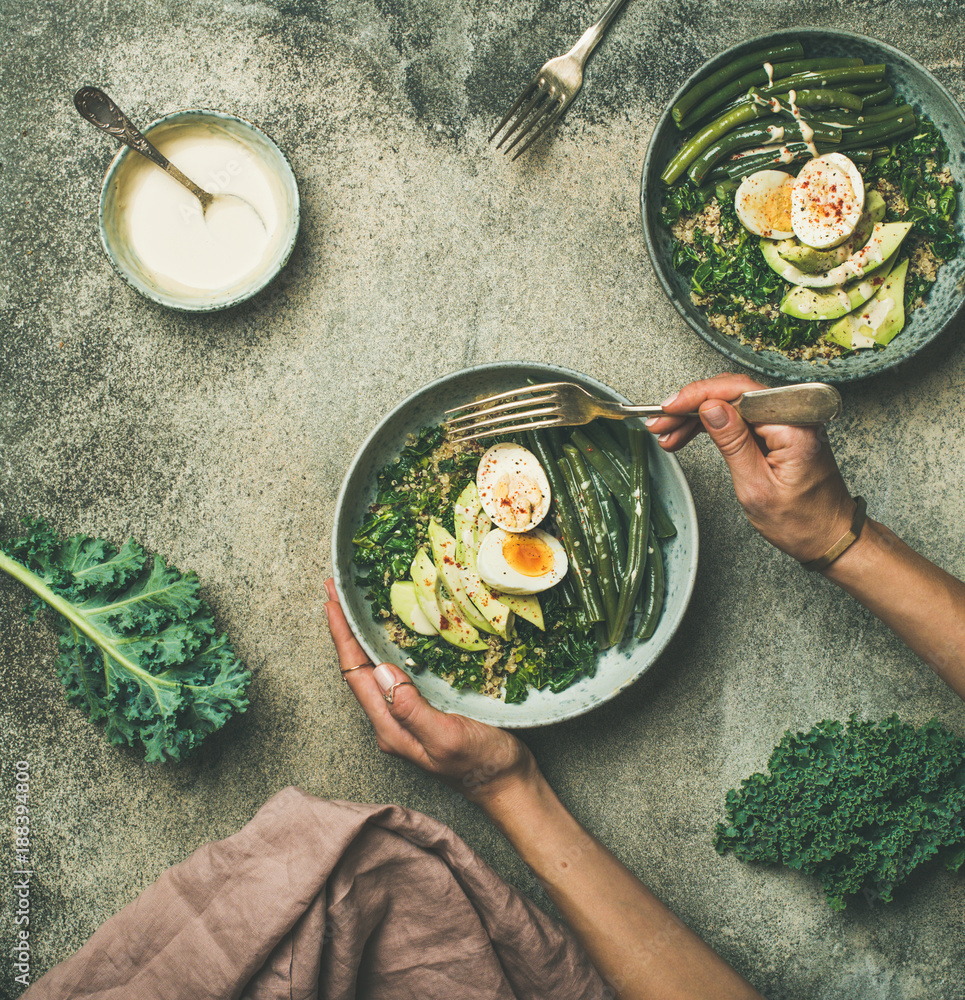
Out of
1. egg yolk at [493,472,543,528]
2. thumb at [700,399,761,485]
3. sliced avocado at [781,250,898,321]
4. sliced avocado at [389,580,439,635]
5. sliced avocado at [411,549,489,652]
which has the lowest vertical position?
sliced avocado at [389,580,439,635]

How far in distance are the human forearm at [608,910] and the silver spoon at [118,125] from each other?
2.00 meters

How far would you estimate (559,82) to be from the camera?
7.04 feet

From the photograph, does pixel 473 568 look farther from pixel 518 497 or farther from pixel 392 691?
pixel 392 691

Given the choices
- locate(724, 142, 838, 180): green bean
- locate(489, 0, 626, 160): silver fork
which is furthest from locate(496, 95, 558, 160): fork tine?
locate(724, 142, 838, 180): green bean

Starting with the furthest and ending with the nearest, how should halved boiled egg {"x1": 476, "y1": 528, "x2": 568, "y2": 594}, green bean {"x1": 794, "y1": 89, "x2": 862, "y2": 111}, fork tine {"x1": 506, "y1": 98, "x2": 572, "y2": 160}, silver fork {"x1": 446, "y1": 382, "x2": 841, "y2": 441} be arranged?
fork tine {"x1": 506, "y1": 98, "x2": 572, "y2": 160}, green bean {"x1": 794, "y1": 89, "x2": 862, "y2": 111}, halved boiled egg {"x1": 476, "y1": 528, "x2": 568, "y2": 594}, silver fork {"x1": 446, "y1": 382, "x2": 841, "y2": 441}

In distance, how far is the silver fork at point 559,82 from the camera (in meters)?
2.12

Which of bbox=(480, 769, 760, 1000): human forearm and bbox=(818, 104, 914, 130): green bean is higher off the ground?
bbox=(818, 104, 914, 130): green bean

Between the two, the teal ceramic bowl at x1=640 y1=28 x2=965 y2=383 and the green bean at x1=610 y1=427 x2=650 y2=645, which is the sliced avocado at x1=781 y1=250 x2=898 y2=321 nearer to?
the teal ceramic bowl at x1=640 y1=28 x2=965 y2=383

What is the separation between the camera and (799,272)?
203 centimetres

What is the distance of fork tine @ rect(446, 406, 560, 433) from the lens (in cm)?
185

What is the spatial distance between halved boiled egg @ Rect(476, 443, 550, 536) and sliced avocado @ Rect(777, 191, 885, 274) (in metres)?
0.96

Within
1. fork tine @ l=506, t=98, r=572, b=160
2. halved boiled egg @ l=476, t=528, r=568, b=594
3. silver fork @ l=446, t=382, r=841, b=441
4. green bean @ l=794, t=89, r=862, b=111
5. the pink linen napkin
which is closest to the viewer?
silver fork @ l=446, t=382, r=841, b=441

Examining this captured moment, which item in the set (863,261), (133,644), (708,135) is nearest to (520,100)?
(708,135)

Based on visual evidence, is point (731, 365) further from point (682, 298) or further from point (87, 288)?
point (87, 288)
